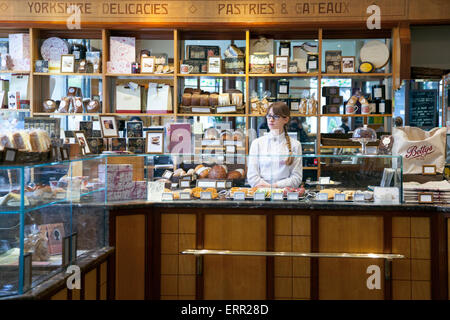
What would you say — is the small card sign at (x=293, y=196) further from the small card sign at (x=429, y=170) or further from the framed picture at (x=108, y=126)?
the framed picture at (x=108, y=126)

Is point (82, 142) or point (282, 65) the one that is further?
point (282, 65)

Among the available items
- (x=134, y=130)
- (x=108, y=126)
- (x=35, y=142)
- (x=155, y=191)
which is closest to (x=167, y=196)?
(x=155, y=191)

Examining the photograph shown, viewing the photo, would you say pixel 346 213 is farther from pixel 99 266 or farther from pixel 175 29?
pixel 175 29

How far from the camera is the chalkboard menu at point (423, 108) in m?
5.26

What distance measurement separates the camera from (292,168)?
3.60 meters

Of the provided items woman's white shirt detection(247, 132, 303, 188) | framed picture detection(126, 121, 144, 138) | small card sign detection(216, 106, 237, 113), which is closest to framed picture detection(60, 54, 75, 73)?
small card sign detection(216, 106, 237, 113)

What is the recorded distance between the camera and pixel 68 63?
5754 mm

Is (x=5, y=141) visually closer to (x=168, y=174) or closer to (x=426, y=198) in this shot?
(x=168, y=174)

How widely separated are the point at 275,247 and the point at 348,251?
1.56 ft
